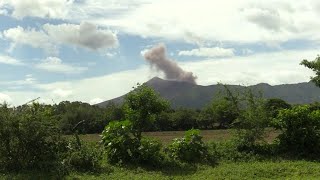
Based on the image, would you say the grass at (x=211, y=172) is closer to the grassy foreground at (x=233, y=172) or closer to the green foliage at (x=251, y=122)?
the grassy foreground at (x=233, y=172)

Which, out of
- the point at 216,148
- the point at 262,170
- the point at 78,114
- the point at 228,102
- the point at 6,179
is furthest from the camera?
the point at 78,114

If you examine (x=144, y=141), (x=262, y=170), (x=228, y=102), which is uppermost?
(x=228, y=102)

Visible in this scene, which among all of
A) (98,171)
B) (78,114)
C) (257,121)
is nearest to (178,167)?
(98,171)

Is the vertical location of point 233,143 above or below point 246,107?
below

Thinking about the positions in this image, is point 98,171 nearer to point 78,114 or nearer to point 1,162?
point 1,162

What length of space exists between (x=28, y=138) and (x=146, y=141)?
4.55m

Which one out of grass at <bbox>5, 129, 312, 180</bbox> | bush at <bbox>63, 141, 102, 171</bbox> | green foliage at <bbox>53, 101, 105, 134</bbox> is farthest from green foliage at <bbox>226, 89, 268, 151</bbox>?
green foliage at <bbox>53, 101, 105, 134</bbox>

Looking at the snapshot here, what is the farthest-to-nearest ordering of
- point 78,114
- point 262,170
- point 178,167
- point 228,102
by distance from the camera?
point 78,114 < point 228,102 < point 178,167 < point 262,170

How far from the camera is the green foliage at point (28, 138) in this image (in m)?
15.4

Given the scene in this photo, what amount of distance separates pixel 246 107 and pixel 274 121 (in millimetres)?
1368

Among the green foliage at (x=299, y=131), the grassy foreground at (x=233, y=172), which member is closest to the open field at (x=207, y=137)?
the green foliage at (x=299, y=131)

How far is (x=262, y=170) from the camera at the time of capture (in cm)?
1560

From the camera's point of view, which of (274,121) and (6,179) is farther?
(274,121)

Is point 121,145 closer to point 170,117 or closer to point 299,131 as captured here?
point 299,131
